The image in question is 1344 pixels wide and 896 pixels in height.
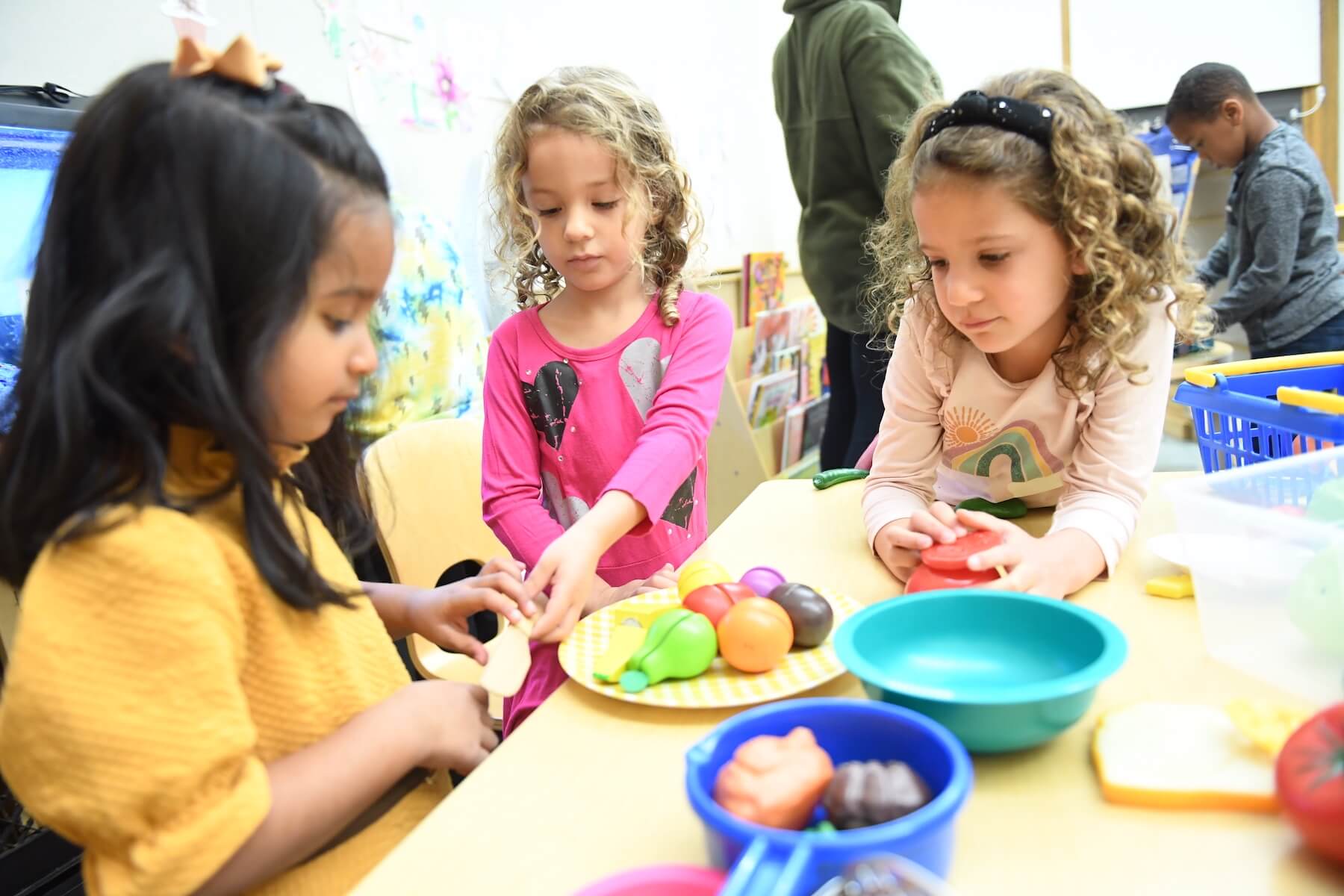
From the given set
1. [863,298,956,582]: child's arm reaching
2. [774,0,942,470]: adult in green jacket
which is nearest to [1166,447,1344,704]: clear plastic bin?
[863,298,956,582]: child's arm reaching

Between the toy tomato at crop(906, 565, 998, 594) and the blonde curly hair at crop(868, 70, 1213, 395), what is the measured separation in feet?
0.93

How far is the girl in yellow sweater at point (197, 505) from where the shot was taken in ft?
1.46

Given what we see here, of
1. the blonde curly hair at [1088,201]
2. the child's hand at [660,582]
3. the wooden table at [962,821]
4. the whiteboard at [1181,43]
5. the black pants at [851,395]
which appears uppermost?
the whiteboard at [1181,43]

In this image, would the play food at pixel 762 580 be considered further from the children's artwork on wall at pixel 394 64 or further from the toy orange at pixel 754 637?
the children's artwork on wall at pixel 394 64

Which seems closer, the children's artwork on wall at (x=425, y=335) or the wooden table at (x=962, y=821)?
the wooden table at (x=962, y=821)

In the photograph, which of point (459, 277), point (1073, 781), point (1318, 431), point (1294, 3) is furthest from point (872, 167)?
point (1294, 3)

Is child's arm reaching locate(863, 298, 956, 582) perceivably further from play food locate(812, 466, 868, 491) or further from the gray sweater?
the gray sweater

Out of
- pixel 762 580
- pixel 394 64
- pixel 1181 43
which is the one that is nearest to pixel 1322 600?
pixel 762 580

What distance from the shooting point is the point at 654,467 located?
3.17 feet

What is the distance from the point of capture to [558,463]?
1.12 m

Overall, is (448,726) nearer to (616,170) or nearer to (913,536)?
(913,536)

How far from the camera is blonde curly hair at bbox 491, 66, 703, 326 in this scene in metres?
1.05

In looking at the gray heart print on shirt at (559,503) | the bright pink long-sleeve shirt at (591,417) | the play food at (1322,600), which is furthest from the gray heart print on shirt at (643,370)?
the play food at (1322,600)

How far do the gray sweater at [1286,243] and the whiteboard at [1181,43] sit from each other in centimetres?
120
